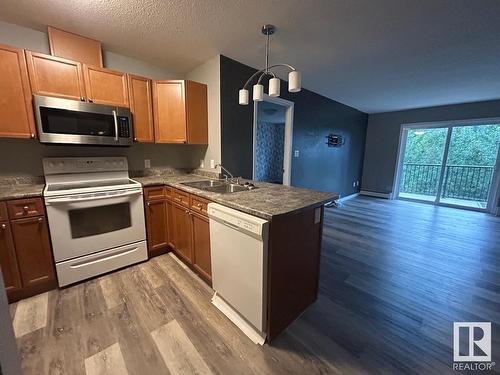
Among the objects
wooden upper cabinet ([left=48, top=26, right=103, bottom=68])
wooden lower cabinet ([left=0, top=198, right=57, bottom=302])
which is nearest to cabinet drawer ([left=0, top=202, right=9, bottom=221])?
wooden lower cabinet ([left=0, top=198, right=57, bottom=302])

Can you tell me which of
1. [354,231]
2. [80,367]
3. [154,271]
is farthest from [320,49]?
[80,367]

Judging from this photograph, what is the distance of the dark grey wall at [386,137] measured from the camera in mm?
4789

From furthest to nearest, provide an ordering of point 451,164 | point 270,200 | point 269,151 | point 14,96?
point 269,151 < point 451,164 < point 14,96 < point 270,200

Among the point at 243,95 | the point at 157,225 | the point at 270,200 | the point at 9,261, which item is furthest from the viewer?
the point at 157,225

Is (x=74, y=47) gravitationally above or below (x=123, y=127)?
above

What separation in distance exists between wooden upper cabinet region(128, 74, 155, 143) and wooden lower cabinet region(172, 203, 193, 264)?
94 cm

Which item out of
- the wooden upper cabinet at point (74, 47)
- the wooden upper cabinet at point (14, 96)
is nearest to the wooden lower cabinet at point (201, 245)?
the wooden upper cabinet at point (14, 96)

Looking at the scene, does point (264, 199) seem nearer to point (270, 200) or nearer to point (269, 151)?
point (270, 200)

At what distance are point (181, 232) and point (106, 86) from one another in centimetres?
171

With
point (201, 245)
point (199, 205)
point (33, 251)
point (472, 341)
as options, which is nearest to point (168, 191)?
point (199, 205)

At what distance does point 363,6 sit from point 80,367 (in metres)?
3.13

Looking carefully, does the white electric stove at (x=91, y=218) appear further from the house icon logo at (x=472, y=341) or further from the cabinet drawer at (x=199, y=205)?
the house icon logo at (x=472, y=341)

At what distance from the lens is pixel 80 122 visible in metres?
2.04

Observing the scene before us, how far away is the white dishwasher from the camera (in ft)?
4.27
